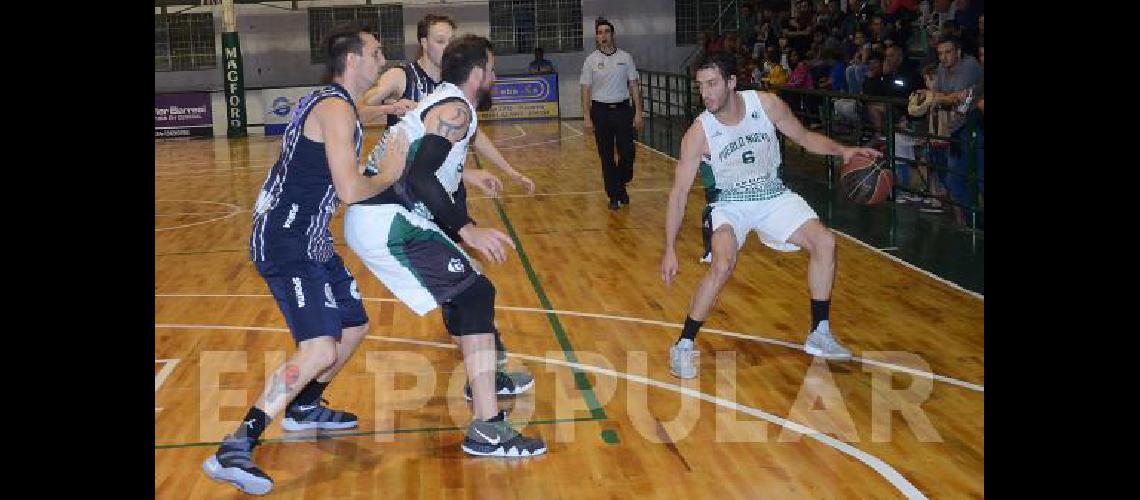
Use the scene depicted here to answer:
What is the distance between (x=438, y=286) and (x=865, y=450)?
1.93 meters

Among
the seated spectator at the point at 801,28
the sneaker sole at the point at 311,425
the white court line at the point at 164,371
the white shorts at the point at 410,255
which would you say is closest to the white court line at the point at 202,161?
the seated spectator at the point at 801,28

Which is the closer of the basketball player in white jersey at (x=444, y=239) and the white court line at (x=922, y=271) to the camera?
the basketball player in white jersey at (x=444, y=239)

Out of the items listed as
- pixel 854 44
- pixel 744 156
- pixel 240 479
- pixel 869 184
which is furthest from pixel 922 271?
pixel 854 44

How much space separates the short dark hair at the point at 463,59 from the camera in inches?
219

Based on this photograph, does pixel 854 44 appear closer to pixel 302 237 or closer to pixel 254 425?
pixel 302 237

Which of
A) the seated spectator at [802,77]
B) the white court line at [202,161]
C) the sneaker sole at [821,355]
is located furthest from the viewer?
the white court line at [202,161]

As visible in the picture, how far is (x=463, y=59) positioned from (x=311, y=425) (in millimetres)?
1847

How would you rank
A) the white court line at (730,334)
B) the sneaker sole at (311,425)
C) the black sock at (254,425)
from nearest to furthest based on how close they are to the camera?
the black sock at (254,425) → the sneaker sole at (311,425) → the white court line at (730,334)

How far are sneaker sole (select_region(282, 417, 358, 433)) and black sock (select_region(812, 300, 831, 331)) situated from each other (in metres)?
2.68

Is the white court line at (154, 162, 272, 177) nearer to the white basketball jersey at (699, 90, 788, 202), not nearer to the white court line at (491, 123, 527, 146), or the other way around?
the white court line at (491, 123, 527, 146)

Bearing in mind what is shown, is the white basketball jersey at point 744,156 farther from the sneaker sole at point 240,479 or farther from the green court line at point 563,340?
the sneaker sole at point 240,479

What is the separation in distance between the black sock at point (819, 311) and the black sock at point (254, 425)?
3.25 metres

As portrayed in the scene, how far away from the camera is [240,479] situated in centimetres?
512
